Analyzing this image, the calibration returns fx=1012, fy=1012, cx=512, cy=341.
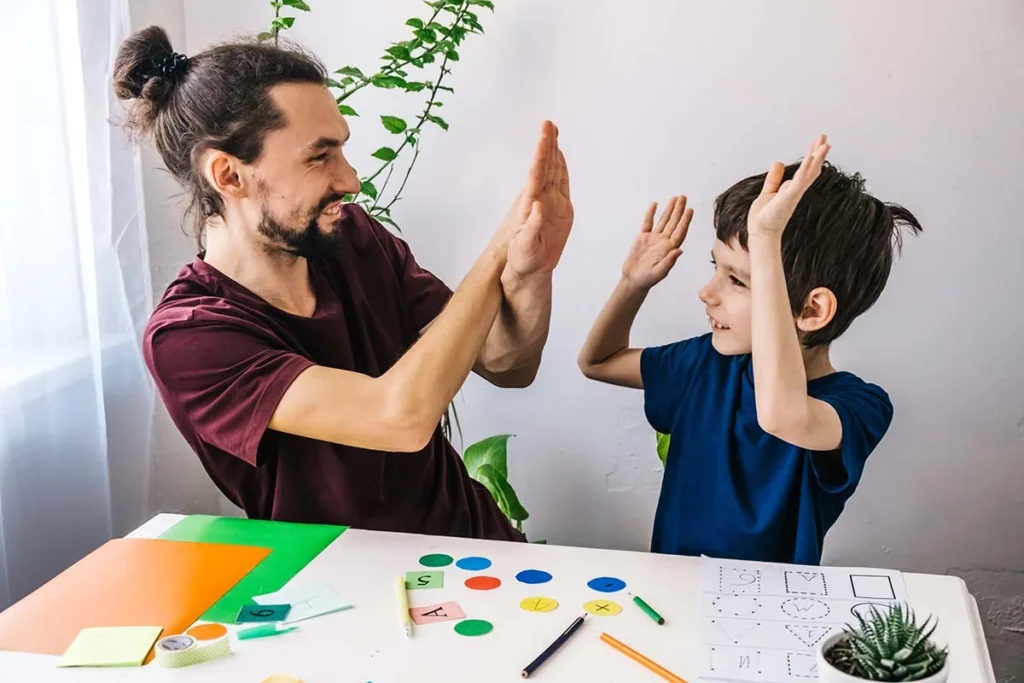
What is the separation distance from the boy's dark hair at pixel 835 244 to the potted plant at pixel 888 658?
55 cm

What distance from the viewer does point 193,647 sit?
0.97 m

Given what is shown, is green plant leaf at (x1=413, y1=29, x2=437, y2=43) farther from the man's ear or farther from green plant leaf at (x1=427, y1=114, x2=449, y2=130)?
the man's ear

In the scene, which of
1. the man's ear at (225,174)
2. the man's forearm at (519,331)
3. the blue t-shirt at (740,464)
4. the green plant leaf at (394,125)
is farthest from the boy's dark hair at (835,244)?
the green plant leaf at (394,125)

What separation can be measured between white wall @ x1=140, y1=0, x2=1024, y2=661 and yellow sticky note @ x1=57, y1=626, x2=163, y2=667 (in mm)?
1145

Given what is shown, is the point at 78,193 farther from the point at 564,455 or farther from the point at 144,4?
the point at 564,455

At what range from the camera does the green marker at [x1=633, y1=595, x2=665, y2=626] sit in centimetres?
102

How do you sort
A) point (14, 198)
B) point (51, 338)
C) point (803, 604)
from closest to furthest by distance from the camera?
point (803, 604), point (14, 198), point (51, 338)

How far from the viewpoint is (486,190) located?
1997 mm

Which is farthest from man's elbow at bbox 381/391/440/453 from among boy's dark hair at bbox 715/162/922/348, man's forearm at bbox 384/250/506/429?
boy's dark hair at bbox 715/162/922/348

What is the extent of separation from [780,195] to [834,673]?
525 mm

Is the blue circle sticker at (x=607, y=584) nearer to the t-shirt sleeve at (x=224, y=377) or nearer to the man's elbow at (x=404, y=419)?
the man's elbow at (x=404, y=419)

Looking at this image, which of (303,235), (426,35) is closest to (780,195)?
(303,235)

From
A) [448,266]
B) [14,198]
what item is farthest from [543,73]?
[14,198]

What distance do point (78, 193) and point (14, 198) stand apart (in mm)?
169
